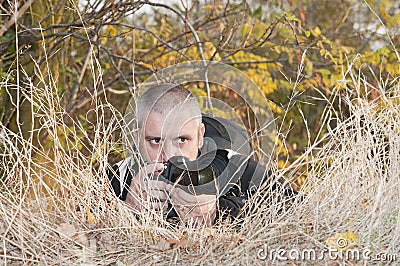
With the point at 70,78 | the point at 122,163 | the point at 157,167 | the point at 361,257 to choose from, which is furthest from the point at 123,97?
the point at 361,257

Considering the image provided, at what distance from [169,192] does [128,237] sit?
0.31 m

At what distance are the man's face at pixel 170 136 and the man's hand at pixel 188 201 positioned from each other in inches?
4.7

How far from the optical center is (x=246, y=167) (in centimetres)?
297

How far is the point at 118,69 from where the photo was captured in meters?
3.86

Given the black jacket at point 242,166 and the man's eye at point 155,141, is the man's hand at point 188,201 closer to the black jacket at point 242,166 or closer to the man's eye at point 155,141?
the black jacket at point 242,166

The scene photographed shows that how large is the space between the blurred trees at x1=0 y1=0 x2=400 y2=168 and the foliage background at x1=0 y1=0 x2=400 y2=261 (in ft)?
0.05

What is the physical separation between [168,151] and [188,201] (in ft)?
0.78

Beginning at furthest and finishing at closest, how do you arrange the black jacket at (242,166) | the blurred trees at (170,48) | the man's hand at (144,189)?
1. the blurred trees at (170,48)
2. the black jacket at (242,166)
3. the man's hand at (144,189)

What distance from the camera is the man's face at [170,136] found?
2.58m

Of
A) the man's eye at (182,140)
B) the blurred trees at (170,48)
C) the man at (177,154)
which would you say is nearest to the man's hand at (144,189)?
the man at (177,154)

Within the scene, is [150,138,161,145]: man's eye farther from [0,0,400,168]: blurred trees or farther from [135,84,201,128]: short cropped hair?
[0,0,400,168]: blurred trees

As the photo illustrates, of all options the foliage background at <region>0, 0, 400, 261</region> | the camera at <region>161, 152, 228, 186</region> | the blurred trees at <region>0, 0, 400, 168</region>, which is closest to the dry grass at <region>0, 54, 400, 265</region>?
the foliage background at <region>0, 0, 400, 261</region>

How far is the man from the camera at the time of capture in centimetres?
249

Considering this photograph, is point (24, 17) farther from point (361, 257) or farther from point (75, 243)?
point (361, 257)
